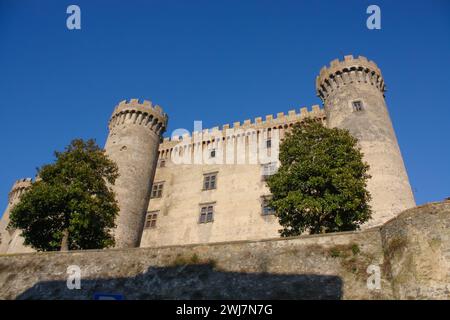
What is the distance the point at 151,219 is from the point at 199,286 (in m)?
19.3

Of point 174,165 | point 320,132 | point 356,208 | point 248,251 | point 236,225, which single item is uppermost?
point 174,165

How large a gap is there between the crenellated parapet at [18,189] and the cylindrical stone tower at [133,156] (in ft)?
50.8

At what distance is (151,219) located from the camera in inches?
1340

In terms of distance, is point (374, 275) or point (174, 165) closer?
point (374, 275)

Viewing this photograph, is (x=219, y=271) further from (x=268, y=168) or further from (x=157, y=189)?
(x=157, y=189)

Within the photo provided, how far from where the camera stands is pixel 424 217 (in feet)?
43.9

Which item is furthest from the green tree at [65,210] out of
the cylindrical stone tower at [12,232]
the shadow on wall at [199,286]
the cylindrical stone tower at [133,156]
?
the cylindrical stone tower at [12,232]

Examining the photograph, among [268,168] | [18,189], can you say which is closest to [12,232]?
[18,189]

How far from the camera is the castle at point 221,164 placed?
93.1 ft

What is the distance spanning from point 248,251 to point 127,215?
17.2m

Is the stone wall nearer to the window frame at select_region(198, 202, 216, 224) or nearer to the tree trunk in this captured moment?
the tree trunk
